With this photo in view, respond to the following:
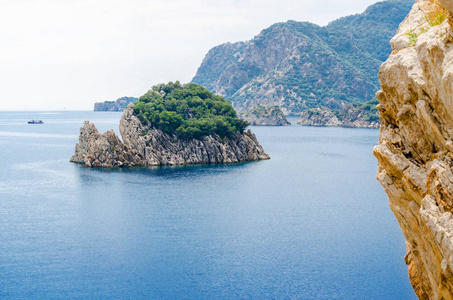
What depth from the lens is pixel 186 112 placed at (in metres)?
129

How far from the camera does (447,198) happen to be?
2202 centimetres

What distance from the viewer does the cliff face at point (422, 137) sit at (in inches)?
859

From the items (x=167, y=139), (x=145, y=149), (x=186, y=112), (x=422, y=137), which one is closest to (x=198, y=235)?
(x=422, y=137)

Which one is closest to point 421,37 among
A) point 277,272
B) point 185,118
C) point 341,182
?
point 277,272

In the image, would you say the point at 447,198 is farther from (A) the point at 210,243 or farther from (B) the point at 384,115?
(A) the point at 210,243

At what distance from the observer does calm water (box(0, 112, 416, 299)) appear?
42531mm

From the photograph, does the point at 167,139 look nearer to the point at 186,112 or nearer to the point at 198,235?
the point at 186,112

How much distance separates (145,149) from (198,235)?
190ft

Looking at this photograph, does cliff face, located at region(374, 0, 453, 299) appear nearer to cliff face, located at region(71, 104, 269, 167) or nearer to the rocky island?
cliff face, located at region(71, 104, 269, 167)

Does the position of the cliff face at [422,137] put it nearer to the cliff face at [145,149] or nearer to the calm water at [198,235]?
the calm water at [198,235]

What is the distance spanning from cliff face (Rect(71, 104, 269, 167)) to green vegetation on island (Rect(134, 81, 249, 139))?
2.13 metres

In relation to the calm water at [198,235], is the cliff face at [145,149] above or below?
above

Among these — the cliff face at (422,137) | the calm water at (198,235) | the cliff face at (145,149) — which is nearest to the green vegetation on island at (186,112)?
the cliff face at (145,149)

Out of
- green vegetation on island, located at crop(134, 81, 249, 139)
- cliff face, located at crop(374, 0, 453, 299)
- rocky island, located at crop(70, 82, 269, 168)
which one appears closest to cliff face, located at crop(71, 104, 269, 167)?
rocky island, located at crop(70, 82, 269, 168)
